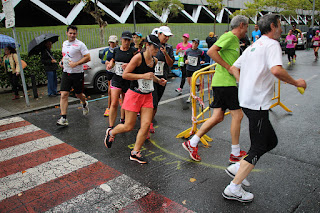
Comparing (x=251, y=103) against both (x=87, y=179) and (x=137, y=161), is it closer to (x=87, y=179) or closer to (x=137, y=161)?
(x=137, y=161)

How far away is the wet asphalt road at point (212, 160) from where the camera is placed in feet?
10.6

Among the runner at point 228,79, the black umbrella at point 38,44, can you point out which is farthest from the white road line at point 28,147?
the black umbrella at point 38,44

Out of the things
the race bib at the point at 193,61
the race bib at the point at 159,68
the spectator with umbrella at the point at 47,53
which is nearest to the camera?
the race bib at the point at 159,68

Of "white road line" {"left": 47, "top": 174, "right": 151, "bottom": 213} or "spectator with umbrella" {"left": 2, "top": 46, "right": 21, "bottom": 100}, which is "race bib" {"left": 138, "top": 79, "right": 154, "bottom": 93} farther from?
"spectator with umbrella" {"left": 2, "top": 46, "right": 21, "bottom": 100}

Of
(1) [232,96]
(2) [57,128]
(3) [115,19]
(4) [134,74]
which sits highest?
(3) [115,19]

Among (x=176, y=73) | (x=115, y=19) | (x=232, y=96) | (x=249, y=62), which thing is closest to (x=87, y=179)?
(x=232, y=96)

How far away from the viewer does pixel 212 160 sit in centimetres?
432

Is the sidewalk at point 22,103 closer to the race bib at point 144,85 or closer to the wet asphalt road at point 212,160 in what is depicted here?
the wet asphalt road at point 212,160

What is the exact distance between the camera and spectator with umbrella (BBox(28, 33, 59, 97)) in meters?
9.27

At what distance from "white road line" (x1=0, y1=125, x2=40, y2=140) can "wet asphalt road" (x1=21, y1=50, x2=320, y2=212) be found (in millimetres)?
236

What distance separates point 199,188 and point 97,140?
2.60m

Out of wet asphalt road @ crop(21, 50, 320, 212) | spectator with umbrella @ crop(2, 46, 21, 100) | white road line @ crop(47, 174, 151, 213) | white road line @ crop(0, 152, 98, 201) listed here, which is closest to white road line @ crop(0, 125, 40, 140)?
wet asphalt road @ crop(21, 50, 320, 212)

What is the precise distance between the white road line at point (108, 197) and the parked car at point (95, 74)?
6251mm

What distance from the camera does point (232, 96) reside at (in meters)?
3.99
